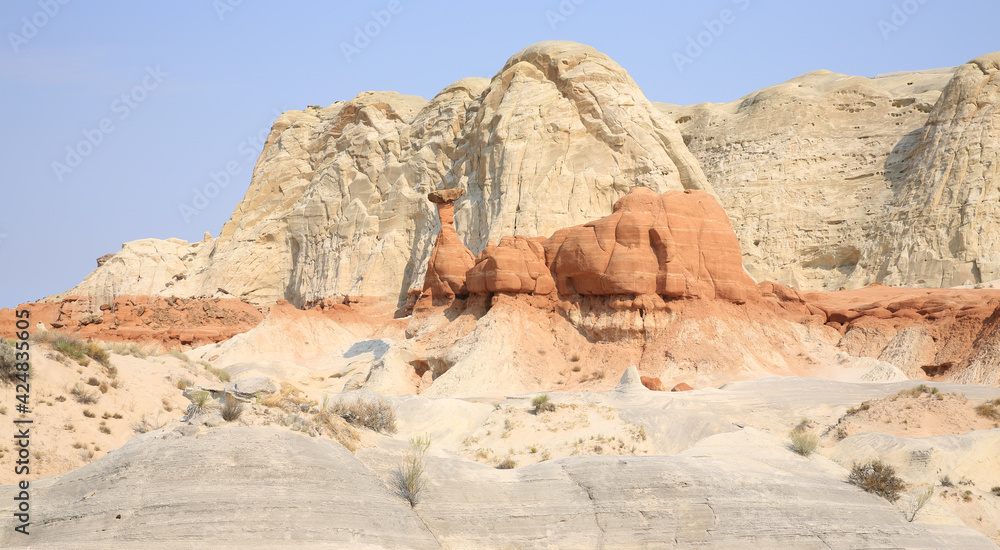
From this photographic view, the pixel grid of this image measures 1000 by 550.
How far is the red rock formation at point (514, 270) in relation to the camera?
3625 cm

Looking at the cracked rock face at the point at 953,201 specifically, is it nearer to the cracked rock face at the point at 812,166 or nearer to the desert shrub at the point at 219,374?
the cracked rock face at the point at 812,166

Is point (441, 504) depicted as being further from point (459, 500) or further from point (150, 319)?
point (150, 319)

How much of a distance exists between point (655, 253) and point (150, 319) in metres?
31.8

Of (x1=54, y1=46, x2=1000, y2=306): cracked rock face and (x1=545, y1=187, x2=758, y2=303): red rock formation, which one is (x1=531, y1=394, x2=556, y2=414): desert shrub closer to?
(x1=545, y1=187, x2=758, y2=303): red rock formation

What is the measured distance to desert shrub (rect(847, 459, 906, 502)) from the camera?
1491cm

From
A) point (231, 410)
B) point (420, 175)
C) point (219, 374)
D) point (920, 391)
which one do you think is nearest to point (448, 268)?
point (219, 374)

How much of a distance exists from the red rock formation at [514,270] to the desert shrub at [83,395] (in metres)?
19.6

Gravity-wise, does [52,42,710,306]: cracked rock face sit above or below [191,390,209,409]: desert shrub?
above

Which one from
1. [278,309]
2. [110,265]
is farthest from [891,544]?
[110,265]

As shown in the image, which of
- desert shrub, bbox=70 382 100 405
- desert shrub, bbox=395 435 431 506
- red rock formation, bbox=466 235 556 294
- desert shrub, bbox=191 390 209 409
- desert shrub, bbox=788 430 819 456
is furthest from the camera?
red rock formation, bbox=466 235 556 294

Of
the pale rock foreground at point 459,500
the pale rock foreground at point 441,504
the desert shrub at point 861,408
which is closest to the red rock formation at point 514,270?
the desert shrub at point 861,408

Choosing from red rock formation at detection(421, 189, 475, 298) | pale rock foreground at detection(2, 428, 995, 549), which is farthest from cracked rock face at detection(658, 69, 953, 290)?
pale rock foreground at detection(2, 428, 995, 549)

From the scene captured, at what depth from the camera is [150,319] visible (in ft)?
175

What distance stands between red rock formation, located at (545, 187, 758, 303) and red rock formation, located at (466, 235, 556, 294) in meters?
0.54
